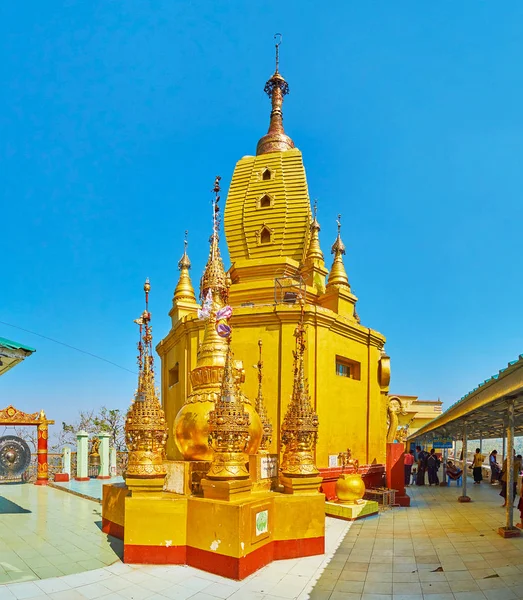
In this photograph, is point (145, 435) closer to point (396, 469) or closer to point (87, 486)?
point (396, 469)

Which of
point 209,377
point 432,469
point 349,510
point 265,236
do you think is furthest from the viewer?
point 432,469

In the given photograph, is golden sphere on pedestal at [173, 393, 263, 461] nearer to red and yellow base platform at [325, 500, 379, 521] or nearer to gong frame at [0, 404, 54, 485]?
red and yellow base platform at [325, 500, 379, 521]

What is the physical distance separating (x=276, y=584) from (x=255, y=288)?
1252 centimetres

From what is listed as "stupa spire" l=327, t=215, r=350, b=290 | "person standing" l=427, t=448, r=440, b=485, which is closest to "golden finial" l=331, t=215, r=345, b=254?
"stupa spire" l=327, t=215, r=350, b=290

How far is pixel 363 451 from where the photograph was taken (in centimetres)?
1844

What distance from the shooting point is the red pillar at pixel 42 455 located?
22062 mm

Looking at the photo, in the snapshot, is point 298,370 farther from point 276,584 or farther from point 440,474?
point 440,474

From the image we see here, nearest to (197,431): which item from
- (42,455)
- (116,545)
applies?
(116,545)

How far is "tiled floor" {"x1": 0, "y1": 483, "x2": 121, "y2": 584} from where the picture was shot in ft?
28.3

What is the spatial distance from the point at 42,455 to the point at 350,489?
14.8 m

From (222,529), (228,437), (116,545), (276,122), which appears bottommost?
(116,545)

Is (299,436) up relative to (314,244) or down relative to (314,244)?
down

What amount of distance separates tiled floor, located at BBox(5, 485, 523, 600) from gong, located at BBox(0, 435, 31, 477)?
1367cm

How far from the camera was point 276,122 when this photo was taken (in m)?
25.4
